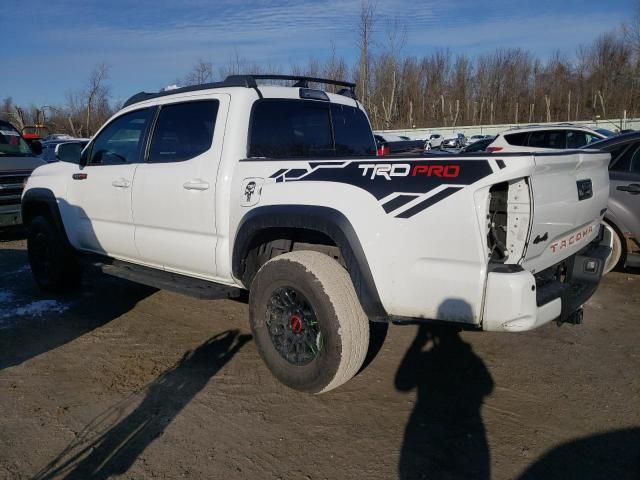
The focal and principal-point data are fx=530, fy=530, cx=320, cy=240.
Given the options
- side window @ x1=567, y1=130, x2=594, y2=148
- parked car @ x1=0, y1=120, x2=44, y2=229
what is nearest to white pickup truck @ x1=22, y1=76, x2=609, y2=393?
parked car @ x1=0, y1=120, x2=44, y2=229

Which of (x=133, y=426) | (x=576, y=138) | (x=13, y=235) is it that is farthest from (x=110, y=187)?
(x=576, y=138)

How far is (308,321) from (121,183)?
2261 mm

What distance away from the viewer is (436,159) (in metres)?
2.77

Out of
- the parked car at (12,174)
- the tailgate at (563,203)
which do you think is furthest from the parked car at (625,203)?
the parked car at (12,174)

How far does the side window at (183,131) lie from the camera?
3967 mm

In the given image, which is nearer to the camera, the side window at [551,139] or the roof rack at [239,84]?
the roof rack at [239,84]

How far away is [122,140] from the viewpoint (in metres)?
4.88

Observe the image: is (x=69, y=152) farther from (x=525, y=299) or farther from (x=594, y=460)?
(x=594, y=460)

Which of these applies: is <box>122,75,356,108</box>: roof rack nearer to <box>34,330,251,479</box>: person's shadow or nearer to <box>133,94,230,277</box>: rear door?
<box>133,94,230,277</box>: rear door

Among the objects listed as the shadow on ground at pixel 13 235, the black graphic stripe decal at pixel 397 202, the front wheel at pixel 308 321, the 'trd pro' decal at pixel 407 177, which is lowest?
the shadow on ground at pixel 13 235

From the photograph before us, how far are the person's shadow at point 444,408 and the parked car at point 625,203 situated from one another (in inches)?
93.2

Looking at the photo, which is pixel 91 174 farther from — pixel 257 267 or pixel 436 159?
pixel 436 159

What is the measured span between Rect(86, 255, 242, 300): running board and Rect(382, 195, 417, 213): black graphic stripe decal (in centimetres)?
155

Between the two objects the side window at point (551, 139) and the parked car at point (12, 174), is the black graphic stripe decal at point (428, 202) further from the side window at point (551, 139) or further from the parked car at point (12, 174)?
the side window at point (551, 139)
